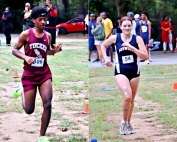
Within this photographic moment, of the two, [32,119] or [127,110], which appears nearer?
[127,110]

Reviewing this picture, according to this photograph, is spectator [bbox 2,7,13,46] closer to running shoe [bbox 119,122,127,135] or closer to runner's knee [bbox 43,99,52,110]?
running shoe [bbox 119,122,127,135]

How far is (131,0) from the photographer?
27.7 metres

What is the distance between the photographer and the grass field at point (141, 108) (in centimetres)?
607

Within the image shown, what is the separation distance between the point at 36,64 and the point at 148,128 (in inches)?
79.1

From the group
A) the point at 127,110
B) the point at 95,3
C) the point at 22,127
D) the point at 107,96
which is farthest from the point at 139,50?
the point at 95,3

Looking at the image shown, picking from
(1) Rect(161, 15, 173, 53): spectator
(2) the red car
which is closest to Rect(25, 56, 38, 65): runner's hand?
(1) Rect(161, 15, 173, 53): spectator

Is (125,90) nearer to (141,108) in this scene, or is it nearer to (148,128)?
(148,128)

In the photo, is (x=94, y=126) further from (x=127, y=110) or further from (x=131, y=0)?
(x=131, y=0)

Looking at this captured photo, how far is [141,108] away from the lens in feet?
26.6

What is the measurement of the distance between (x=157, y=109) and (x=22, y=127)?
2.60 meters

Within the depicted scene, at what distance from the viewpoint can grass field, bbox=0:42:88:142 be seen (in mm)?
5996

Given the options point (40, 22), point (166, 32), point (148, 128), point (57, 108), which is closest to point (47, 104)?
point (40, 22)

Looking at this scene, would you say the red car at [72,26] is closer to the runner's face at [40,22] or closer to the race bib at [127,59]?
the race bib at [127,59]

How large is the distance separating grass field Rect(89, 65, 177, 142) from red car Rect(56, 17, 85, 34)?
67.8ft
